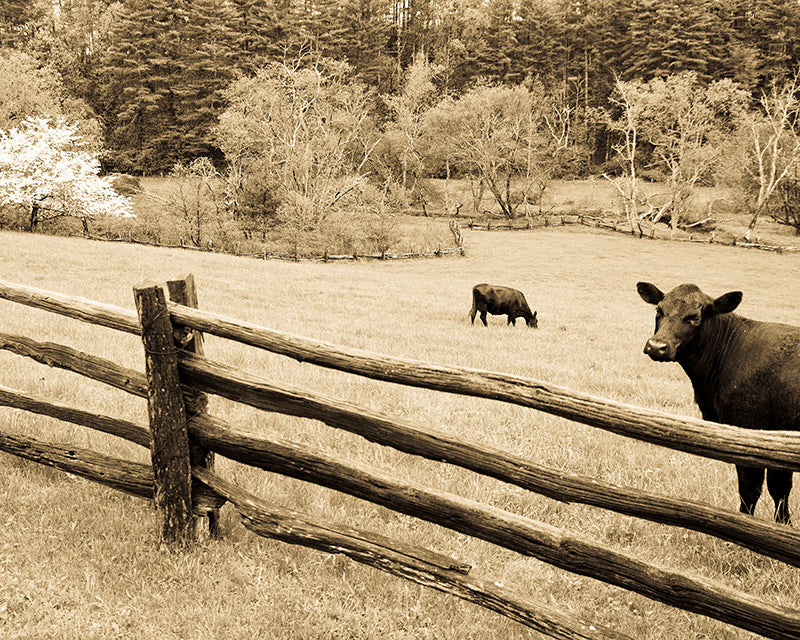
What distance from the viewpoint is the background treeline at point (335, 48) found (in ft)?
219

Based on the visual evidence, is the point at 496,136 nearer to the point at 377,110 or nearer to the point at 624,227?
the point at 624,227

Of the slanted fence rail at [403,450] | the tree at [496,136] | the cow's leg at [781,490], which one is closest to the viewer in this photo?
the slanted fence rail at [403,450]

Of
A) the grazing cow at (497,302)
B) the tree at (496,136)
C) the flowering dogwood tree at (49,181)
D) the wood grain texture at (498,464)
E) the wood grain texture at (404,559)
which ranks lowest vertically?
the grazing cow at (497,302)

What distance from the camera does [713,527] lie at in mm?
2754

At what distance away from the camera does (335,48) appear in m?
75.4

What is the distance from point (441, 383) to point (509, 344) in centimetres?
1066

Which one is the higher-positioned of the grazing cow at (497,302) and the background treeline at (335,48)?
the background treeline at (335,48)

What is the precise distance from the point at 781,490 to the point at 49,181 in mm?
39553

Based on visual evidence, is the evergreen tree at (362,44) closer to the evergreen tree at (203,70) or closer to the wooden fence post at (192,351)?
the evergreen tree at (203,70)

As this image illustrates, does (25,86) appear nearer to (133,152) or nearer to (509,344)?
(133,152)

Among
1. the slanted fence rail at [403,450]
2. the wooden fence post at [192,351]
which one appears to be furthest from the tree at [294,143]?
the slanted fence rail at [403,450]

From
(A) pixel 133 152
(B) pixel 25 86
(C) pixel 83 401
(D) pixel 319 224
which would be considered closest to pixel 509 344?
(C) pixel 83 401

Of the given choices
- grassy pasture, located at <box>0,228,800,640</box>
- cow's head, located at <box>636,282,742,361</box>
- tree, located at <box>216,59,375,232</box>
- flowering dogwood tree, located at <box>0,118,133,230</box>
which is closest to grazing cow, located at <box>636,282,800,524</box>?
cow's head, located at <box>636,282,742,361</box>

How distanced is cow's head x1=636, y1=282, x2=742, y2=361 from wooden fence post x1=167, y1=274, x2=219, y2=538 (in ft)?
12.6
